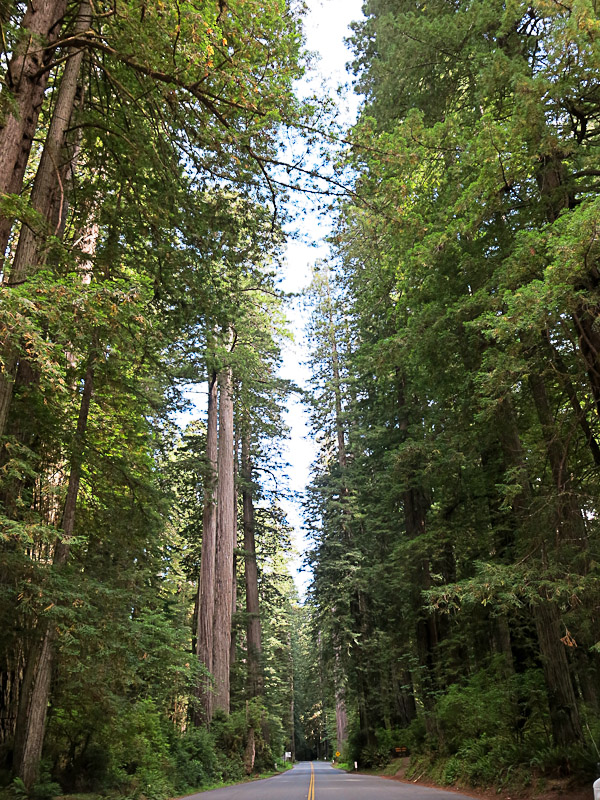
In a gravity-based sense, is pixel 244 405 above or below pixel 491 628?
above

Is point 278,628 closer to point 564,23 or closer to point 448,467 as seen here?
point 448,467

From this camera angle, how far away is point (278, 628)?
46031 mm

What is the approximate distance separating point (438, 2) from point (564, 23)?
18.2ft

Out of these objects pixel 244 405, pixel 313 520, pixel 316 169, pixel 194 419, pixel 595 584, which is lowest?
pixel 595 584

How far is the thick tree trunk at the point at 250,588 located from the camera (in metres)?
24.5

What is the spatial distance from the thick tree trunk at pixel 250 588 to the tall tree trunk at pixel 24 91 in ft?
67.4

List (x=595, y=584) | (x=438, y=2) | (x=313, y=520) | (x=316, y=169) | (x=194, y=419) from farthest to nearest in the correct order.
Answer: (x=194, y=419) < (x=313, y=520) < (x=438, y=2) < (x=316, y=169) < (x=595, y=584)

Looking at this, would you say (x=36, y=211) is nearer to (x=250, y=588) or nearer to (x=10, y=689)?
(x=10, y=689)

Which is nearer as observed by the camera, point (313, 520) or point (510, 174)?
point (510, 174)

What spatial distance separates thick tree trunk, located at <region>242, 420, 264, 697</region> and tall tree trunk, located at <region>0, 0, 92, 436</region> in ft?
64.0

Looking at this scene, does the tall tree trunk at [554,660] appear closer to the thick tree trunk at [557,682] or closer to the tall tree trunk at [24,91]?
the thick tree trunk at [557,682]

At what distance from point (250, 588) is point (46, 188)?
22185 mm

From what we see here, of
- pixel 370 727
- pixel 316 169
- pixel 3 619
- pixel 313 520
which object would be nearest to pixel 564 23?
pixel 316 169

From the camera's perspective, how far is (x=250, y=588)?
2616cm
